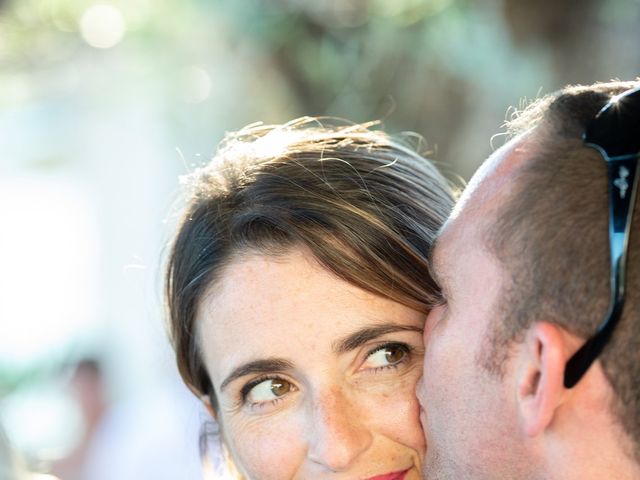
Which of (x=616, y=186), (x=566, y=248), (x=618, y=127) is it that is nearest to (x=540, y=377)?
(x=566, y=248)

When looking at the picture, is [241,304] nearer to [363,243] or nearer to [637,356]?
[363,243]

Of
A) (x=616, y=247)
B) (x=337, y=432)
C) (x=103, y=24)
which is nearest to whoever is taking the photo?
(x=616, y=247)

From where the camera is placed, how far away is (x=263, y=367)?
7.63 ft

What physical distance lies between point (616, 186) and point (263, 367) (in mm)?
1007

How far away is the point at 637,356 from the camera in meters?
1.65

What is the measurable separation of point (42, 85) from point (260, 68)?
6.43 ft

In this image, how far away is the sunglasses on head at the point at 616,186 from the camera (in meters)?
1.64

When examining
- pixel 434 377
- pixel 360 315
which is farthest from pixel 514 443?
pixel 360 315

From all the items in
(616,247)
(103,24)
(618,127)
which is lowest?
(616,247)

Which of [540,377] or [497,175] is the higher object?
[497,175]

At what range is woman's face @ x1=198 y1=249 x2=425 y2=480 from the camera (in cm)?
224

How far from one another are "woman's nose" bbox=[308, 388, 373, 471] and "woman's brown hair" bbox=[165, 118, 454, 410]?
0.28m

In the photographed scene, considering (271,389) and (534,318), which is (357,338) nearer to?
(271,389)

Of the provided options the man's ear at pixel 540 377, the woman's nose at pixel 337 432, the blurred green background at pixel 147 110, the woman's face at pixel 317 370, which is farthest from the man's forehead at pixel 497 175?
the blurred green background at pixel 147 110
